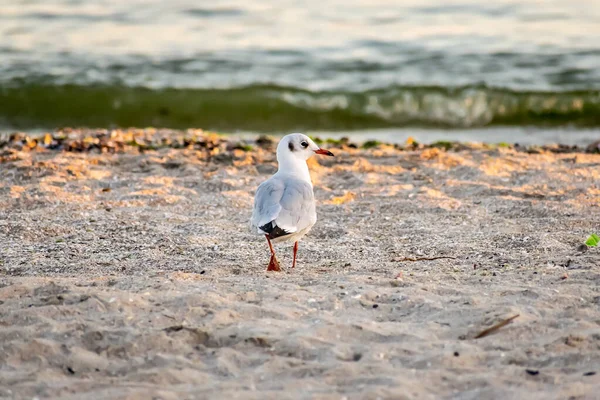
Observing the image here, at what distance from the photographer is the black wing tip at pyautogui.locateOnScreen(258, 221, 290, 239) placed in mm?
4918

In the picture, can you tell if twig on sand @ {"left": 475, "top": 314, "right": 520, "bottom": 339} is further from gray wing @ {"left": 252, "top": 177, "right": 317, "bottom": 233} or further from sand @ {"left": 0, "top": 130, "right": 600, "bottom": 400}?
gray wing @ {"left": 252, "top": 177, "right": 317, "bottom": 233}

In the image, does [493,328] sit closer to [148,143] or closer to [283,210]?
[283,210]

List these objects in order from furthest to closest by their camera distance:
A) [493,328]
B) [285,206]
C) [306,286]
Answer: [285,206], [306,286], [493,328]

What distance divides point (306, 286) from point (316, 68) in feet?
37.2

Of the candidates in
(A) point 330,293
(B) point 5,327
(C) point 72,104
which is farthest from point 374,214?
(C) point 72,104

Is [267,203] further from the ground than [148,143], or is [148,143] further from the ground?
[267,203]

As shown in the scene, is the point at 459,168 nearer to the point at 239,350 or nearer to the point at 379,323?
the point at 379,323

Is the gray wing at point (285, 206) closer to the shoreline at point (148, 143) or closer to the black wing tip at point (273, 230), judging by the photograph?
the black wing tip at point (273, 230)

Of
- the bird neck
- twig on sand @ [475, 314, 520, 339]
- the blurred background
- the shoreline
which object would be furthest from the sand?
the blurred background

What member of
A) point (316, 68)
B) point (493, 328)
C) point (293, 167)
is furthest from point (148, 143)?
point (316, 68)

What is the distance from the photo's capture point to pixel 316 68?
1561 centimetres

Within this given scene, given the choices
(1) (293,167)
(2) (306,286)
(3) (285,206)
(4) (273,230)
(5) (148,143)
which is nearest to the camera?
(2) (306,286)

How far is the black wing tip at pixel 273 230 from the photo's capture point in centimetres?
492

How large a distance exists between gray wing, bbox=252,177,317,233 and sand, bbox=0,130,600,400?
30cm
